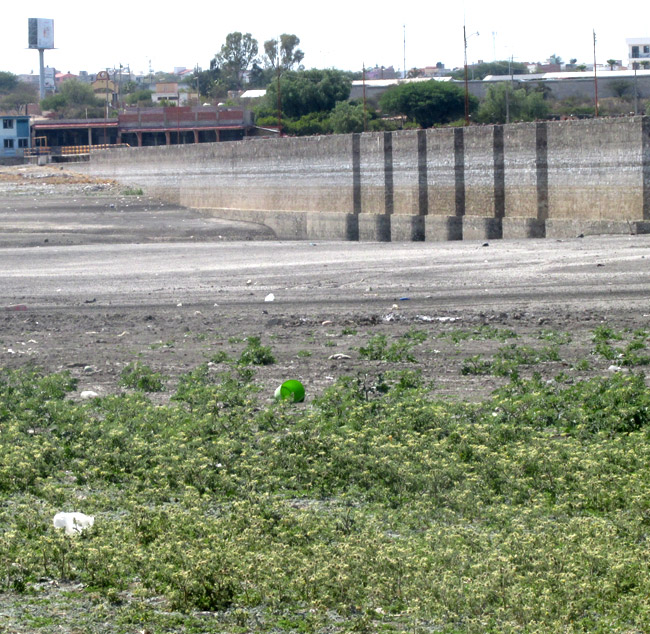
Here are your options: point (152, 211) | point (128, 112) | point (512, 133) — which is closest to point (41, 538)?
point (512, 133)

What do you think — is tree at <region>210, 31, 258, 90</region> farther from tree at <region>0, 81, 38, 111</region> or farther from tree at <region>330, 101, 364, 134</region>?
tree at <region>330, 101, 364, 134</region>

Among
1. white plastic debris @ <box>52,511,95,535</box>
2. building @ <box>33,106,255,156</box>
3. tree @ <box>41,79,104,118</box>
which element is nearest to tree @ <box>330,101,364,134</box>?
building @ <box>33,106,255,156</box>

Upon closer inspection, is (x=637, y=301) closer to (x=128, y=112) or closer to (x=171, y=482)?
(x=171, y=482)

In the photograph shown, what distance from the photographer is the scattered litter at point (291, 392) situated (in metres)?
9.01

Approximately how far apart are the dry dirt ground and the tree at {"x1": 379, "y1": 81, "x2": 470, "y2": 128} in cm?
4432

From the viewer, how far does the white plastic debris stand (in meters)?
5.59

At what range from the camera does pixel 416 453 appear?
269 inches

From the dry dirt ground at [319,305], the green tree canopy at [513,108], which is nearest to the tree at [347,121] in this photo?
the green tree canopy at [513,108]

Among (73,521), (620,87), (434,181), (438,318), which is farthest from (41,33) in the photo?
(73,521)

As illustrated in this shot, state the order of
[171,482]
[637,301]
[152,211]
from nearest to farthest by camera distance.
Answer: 1. [171,482]
2. [637,301]
3. [152,211]

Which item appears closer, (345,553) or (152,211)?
(345,553)

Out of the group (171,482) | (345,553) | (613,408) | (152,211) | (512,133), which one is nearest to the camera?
(345,553)

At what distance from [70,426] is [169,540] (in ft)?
9.70

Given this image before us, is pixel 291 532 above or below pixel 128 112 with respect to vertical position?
below
